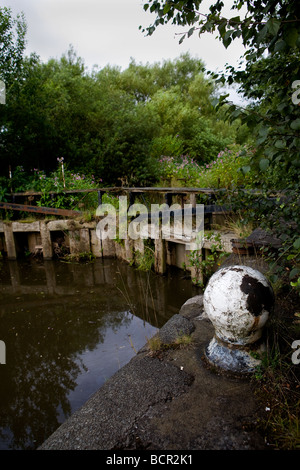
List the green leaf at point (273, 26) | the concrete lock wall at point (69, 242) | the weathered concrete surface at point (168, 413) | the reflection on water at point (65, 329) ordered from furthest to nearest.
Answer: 1. the concrete lock wall at point (69, 242)
2. the reflection on water at point (65, 329)
3. the weathered concrete surface at point (168, 413)
4. the green leaf at point (273, 26)

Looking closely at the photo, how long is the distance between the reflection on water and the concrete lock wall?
38 cm

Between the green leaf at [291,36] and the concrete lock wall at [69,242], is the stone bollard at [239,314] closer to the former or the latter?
the green leaf at [291,36]

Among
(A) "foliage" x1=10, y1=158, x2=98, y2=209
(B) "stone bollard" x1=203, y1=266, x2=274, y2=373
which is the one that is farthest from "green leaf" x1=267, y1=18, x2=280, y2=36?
(A) "foliage" x1=10, y1=158, x2=98, y2=209

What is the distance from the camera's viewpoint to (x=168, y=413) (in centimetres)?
215

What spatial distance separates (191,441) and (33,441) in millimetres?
2020

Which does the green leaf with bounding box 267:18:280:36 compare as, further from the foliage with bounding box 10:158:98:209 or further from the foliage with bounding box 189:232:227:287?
the foliage with bounding box 10:158:98:209

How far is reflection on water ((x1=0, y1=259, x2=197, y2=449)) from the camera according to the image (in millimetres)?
3503

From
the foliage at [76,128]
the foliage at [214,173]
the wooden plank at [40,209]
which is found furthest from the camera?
the foliage at [76,128]

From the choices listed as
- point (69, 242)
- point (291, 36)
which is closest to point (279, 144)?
point (291, 36)

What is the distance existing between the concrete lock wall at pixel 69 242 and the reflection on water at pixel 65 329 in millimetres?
380

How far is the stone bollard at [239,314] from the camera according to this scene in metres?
2.41

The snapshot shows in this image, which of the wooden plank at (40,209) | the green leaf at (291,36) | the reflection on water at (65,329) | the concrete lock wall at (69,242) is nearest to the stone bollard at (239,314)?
the reflection on water at (65,329)

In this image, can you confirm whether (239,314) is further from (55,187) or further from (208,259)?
(55,187)

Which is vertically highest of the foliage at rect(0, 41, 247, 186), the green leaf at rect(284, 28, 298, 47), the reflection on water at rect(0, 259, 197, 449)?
the foliage at rect(0, 41, 247, 186)
